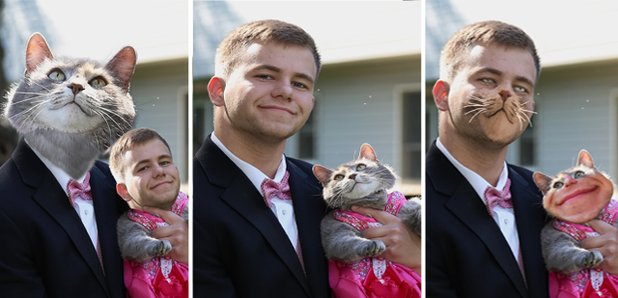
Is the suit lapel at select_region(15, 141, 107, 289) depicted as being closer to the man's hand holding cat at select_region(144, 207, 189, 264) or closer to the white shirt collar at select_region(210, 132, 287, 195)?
the man's hand holding cat at select_region(144, 207, 189, 264)

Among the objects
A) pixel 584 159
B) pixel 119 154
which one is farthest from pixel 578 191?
pixel 119 154

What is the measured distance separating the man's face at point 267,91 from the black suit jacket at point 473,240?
69 centimetres

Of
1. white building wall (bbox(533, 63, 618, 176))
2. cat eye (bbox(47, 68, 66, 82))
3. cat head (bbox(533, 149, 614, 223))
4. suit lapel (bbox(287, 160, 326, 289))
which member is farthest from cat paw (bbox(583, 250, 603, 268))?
cat eye (bbox(47, 68, 66, 82))

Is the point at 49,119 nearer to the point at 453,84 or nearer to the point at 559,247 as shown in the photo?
the point at 453,84

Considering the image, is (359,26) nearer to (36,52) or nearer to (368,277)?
(368,277)

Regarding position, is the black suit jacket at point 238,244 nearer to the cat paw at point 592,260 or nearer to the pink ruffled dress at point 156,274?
the pink ruffled dress at point 156,274

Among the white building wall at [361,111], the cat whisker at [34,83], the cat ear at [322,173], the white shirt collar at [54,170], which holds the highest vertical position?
the cat whisker at [34,83]

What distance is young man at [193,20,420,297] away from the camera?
440 centimetres

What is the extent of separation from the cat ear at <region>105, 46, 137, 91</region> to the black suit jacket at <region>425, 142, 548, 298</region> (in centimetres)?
142

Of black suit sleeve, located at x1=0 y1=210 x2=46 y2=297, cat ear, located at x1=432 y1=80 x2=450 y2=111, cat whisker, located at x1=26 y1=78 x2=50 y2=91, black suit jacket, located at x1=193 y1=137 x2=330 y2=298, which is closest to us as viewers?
black suit sleeve, located at x1=0 y1=210 x2=46 y2=297

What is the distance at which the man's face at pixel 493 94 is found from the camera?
14.6 ft

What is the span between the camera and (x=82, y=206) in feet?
14.2

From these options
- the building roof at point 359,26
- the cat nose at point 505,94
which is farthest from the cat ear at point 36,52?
the cat nose at point 505,94

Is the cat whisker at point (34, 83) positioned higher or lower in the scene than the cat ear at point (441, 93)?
higher
